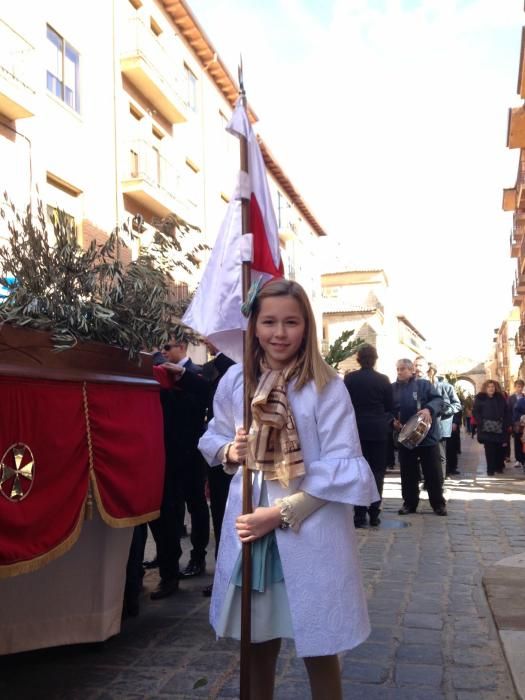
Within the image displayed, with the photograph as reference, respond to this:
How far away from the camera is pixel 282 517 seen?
2.46 meters

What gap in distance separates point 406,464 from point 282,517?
669 cm

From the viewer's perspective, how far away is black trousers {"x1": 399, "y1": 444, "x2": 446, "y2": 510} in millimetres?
8789

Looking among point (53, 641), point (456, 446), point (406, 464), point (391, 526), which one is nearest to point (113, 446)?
point (53, 641)

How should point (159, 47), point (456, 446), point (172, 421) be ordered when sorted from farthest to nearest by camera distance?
point (159, 47) < point (456, 446) < point (172, 421)

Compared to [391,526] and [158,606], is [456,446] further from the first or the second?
[158,606]

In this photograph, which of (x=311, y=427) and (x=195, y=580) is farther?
(x=195, y=580)

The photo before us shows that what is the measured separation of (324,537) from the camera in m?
2.48

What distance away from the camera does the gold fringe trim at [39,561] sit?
2.95 meters

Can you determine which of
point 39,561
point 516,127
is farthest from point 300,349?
→ point 516,127

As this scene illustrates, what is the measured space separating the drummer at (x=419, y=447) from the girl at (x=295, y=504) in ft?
20.4

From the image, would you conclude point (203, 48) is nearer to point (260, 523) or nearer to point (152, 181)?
point (152, 181)

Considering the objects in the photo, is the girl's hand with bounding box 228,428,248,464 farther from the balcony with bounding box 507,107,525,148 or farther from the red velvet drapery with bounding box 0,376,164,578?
the balcony with bounding box 507,107,525,148

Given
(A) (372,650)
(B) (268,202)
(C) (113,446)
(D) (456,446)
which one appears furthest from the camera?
(D) (456,446)

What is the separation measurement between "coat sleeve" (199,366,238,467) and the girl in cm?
6
